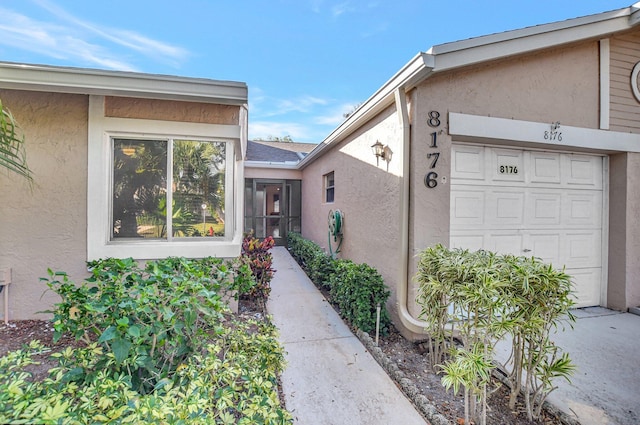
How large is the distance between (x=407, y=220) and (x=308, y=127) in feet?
82.7

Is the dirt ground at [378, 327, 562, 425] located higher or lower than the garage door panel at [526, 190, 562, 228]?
lower

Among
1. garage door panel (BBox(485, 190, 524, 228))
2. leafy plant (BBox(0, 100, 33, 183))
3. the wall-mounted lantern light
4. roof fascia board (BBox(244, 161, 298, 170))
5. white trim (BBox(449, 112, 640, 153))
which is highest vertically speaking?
roof fascia board (BBox(244, 161, 298, 170))

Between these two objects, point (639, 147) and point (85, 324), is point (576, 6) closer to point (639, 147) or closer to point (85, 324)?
point (639, 147)

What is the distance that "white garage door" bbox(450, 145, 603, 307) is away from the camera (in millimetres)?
4691

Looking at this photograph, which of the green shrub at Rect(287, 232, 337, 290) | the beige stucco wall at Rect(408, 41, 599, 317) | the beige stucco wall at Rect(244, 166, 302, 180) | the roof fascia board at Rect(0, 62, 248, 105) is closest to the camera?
the roof fascia board at Rect(0, 62, 248, 105)

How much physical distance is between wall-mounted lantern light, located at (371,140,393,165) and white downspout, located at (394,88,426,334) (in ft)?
1.64

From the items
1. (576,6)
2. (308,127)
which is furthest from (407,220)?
(308,127)

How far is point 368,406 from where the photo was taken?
293cm

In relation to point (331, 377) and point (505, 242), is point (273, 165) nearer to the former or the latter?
point (505, 242)

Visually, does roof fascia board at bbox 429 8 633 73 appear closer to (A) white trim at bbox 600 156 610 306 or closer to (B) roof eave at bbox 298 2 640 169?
(B) roof eave at bbox 298 2 640 169

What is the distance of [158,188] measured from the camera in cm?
441

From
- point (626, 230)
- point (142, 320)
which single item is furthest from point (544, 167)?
point (142, 320)

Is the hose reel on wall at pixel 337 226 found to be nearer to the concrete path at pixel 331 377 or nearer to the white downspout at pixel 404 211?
the concrete path at pixel 331 377

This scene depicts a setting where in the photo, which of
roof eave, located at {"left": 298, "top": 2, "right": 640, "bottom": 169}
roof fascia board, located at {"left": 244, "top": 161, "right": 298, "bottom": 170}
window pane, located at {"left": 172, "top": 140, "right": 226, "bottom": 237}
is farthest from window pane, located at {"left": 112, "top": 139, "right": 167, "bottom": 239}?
roof fascia board, located at {"left": 244, "top": 161, "right": 298, "bottom": 170}
